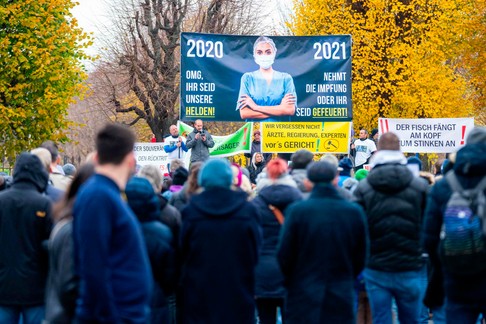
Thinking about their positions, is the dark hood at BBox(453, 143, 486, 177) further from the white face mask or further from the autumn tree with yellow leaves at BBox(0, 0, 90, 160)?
the autumn tree with yellow leaves at BBox(0, 0, 90, 160)

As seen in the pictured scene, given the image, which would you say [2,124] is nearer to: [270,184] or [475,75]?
[475,75]

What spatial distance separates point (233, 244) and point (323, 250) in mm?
685

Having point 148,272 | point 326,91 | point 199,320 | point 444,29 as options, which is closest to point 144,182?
point 199,320

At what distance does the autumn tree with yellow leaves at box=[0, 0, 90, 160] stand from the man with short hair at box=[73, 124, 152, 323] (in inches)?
944

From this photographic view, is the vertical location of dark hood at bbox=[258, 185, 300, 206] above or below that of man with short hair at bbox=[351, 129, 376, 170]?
below

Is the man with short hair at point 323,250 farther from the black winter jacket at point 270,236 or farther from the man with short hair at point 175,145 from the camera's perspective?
the man with short hair at point 175,145

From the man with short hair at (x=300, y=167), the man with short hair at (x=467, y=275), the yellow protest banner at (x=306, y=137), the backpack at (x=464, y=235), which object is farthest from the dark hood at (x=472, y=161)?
the yellow protest banner at (x=306, y=137)

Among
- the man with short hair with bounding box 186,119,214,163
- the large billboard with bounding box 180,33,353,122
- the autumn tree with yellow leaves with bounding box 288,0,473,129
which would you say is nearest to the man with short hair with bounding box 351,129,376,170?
the large billboard with bounding box 180,33,353,122

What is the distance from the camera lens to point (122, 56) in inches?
1778

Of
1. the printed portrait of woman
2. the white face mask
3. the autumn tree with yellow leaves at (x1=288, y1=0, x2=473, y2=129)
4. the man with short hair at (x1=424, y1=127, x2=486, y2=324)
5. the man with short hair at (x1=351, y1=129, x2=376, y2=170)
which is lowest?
the man with short hair at (x1=424, y1=127, x2=486, y2=324)

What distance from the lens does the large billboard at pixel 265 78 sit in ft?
63.0

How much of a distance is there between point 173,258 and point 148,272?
220 centimetres

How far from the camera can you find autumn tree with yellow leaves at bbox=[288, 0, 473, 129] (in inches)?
1348

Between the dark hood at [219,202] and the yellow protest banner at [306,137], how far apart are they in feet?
37.5
